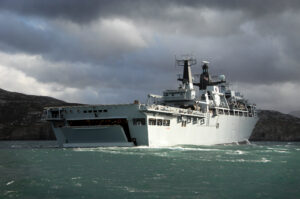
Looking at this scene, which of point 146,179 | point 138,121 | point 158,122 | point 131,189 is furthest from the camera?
point 158,122

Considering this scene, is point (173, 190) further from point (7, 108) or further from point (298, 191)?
point (7, 108)

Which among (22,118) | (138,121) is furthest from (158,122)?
(22,118)

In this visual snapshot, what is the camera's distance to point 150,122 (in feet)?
141

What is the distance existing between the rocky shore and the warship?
93.7m

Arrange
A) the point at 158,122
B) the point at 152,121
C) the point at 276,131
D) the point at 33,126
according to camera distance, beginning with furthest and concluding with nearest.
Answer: the point at 276,131 → the point at 33,126 → the point at 158,122 → the point at 152,121

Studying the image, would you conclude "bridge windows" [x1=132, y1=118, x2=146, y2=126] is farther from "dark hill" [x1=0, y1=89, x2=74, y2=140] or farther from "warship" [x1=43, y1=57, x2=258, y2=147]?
"dark hill" [x1=0, y1=89, x2=74, y2=140]

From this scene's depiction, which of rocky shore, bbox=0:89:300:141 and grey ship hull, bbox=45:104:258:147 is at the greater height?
rocky shore, bbox=0:89:300:141

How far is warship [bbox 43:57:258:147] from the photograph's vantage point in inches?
1651

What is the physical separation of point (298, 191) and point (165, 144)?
28.0 m

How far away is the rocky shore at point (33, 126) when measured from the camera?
143 m

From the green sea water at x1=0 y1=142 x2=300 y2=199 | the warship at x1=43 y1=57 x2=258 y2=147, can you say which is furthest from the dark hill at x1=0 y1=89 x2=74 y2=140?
the green sea water at x1=0 y1=142 x2=300 y2=199

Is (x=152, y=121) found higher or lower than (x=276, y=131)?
lower

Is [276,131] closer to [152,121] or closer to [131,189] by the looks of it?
[152,121]

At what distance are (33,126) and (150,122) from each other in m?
114
